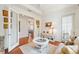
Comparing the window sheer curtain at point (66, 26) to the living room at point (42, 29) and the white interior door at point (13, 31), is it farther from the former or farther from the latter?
Answer: the white interior door at point (13, 31)

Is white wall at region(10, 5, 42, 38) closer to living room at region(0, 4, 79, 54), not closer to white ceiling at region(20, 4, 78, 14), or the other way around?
living room at region(0, 4, 79, 54)

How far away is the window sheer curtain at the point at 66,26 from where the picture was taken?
77.9 inches

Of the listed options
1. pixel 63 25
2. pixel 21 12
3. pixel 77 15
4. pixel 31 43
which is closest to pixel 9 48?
pixel 31 43

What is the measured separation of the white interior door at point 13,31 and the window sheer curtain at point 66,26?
0.77m

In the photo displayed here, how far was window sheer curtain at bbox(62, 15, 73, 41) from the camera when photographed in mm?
1979

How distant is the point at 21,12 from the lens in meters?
1.98

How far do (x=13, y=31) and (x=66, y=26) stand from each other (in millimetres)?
867

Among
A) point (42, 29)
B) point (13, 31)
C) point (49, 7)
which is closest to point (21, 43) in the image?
point (13, 31)

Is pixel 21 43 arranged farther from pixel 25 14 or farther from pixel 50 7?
pixel 50 7
